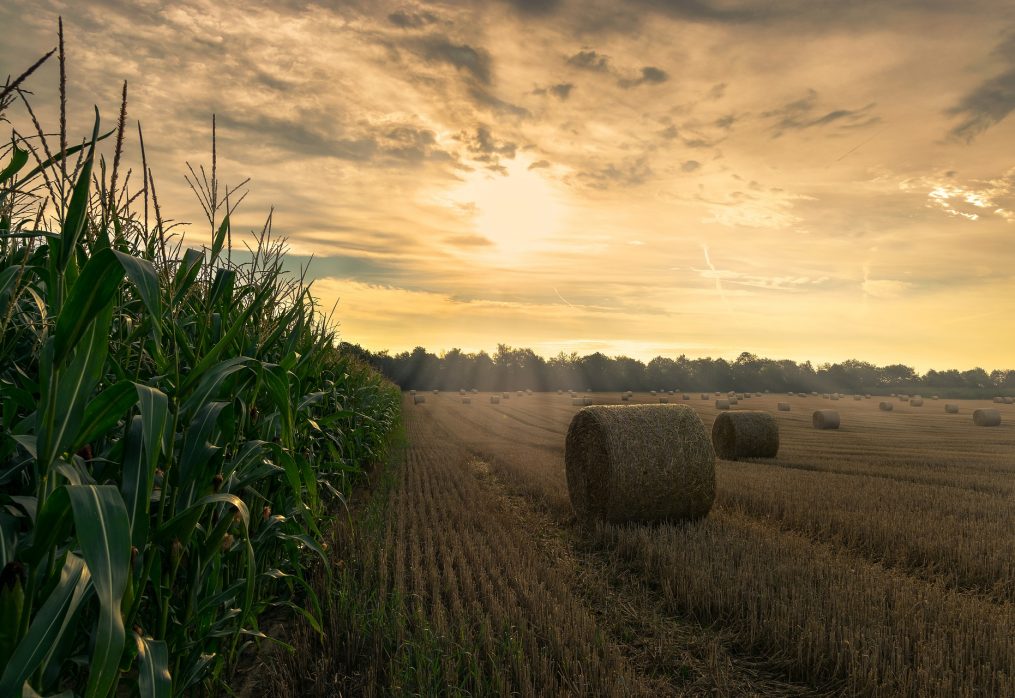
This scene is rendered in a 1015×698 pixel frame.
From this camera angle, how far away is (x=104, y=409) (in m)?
1.92

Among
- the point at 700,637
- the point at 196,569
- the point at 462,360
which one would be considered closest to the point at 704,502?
the point at 700,637

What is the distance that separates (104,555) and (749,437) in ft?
58.7

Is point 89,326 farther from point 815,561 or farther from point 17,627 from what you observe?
point 815,561

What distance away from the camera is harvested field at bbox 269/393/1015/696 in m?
4.46

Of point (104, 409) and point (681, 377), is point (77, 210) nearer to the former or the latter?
point (104, 409)

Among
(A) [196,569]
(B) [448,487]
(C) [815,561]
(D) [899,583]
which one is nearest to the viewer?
(A) [196,569]

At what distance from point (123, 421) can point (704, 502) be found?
874 centimetres

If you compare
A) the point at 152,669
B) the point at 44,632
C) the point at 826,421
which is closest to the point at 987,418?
the point at 826,421

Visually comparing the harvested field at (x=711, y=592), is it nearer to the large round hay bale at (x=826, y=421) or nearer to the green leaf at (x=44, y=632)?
the green leaf at (x=44, y=632)

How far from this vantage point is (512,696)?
399 cm

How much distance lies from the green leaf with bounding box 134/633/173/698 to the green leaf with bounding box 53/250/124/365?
113 cm

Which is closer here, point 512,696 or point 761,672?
point 512,696

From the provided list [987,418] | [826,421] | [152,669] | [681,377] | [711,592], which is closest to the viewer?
[152,669]

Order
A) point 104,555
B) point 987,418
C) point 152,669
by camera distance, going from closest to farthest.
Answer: point 104,555 → point 152,669 → point 987,418
